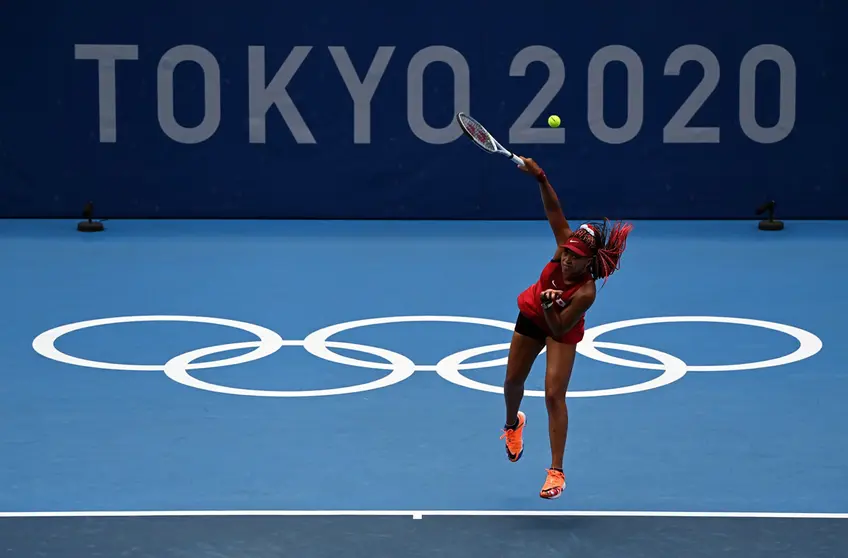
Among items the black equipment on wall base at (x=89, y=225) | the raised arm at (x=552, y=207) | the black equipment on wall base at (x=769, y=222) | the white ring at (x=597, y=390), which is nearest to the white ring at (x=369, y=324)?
the white ring at (x=597, y=390)

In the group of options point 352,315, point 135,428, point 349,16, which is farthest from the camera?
point 349,16

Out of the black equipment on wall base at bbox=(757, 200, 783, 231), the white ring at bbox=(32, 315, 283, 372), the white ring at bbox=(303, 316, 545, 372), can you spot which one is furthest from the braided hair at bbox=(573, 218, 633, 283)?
the black equipment on wall base at bbox=(757, 200, 783, 231)

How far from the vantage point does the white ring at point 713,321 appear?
1036cm

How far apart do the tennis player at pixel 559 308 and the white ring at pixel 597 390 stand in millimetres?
2019

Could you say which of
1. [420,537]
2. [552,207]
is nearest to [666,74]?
[552,207]

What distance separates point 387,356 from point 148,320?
2.37 meters

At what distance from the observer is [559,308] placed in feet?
23.5

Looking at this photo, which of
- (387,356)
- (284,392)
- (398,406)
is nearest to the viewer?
(398,406)

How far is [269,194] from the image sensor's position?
17.5m

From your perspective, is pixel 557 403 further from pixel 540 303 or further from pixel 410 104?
pixel 410 104

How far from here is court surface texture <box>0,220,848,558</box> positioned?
22.4 ft

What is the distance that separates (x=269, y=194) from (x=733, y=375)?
8.66m

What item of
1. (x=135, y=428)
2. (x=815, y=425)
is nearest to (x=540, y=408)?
(x=815, y=425)

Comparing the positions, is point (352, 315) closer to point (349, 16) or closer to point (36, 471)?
point (36, 471)
